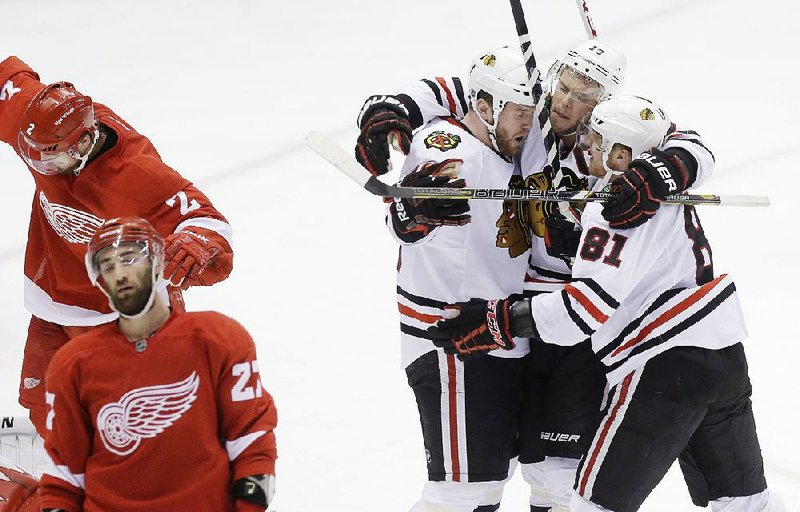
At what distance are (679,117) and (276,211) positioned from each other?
6.18 ft

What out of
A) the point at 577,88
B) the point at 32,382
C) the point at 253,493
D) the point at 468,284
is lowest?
the point at 32,382

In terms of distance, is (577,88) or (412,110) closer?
(577,88)

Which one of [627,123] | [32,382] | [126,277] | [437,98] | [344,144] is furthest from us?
[344,144]

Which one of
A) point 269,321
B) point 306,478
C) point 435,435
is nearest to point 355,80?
point 269,321

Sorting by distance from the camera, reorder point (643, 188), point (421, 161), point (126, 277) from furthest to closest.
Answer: point (421, 161)
point (643, 188)
point (126, 277)

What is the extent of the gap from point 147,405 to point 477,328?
0.88m

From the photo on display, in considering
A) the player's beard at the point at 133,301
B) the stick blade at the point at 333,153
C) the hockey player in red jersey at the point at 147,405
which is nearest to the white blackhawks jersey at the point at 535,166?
the stick blade at the point at 333,153

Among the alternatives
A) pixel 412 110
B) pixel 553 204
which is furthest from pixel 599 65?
pixel 412 110

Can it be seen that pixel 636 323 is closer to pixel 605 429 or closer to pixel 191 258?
pixel 605 429

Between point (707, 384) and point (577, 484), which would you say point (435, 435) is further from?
point (707, 384)

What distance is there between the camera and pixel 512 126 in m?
3.00

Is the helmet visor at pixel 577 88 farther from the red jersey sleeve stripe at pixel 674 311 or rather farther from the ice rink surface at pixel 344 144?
the ice rink surface at pixel 344 144

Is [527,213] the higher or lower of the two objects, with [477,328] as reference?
higher

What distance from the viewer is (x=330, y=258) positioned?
16.1 ft
